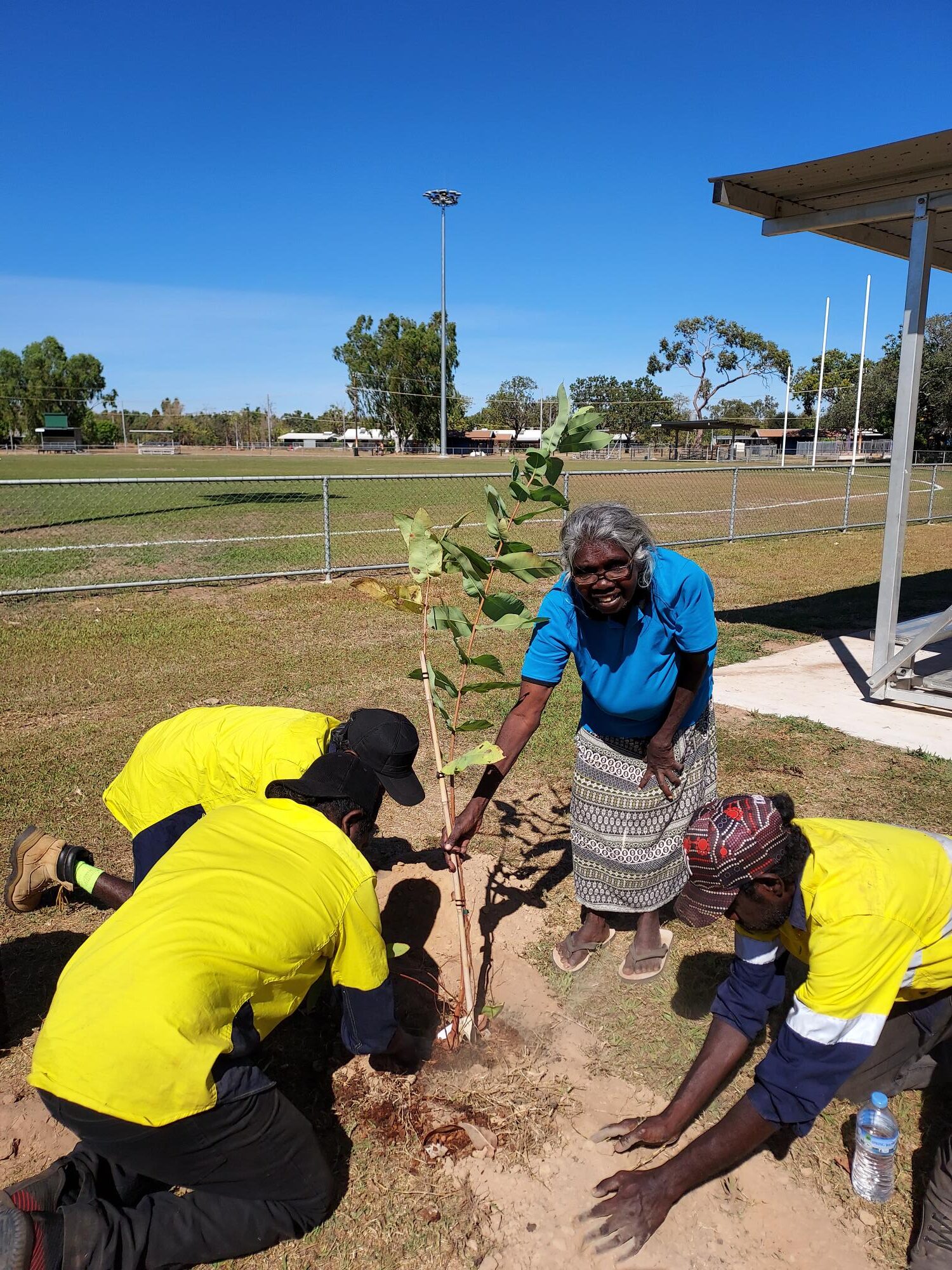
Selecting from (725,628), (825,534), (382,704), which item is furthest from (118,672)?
(825,534)

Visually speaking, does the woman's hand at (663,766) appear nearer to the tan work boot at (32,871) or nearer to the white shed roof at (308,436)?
the tan work boot at (32,871)

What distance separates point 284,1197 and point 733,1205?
3.86 ft

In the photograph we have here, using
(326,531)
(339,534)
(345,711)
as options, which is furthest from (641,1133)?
(339,534)

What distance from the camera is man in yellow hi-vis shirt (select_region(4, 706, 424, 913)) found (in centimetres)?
253

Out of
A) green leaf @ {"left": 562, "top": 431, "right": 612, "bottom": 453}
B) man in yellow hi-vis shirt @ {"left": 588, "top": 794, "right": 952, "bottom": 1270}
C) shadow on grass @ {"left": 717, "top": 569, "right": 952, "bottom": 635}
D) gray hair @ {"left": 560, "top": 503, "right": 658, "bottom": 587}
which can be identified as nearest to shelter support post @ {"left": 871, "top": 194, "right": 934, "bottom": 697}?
shadow on grass @ {"left": 717, "top": 569, "right": 952, "bottom": 635}

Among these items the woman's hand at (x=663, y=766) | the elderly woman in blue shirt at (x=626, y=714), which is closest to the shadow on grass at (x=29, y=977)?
the elderly woman in blue shirt at (x=626, y=714)

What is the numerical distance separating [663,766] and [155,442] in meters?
88.0

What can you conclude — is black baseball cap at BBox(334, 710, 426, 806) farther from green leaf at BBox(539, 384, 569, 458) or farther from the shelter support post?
the shelter support post

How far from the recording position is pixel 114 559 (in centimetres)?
1176

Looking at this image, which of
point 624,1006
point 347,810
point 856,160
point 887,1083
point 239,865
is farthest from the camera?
point 856,160

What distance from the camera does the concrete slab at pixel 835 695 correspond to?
19.1 feet

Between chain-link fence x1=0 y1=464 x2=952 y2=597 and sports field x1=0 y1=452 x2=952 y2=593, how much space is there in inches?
1.9

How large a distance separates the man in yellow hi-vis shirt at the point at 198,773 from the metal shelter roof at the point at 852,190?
510cm

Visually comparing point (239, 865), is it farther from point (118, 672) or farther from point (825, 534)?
point (825, 534)
